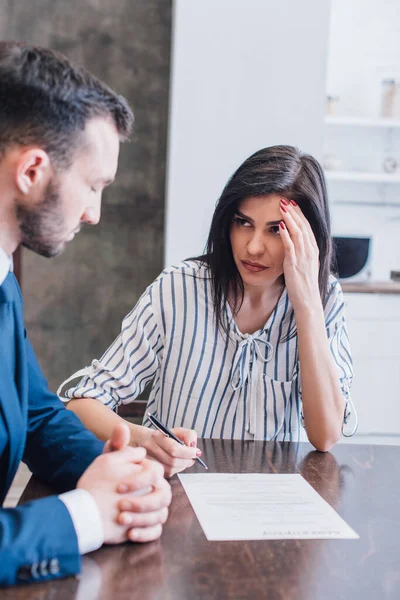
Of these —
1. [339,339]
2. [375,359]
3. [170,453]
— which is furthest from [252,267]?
[375,359]

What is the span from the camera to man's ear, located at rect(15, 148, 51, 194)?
3.25ft

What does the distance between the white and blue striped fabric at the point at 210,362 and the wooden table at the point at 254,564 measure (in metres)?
0.48

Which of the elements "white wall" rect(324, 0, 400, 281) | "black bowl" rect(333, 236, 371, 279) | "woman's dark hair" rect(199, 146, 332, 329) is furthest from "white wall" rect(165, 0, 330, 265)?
"woman's dark hair" rect(199, 146, 332, 329)

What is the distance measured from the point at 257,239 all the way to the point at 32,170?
0.74 metres

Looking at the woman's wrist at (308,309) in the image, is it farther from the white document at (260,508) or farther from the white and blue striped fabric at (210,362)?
the white document at (260,508)

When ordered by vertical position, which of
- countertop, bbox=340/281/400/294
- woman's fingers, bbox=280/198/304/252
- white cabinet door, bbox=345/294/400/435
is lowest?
white cabinet door, bbox=345/294/400/435

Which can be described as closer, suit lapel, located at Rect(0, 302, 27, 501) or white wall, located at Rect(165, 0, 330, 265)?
suit lapel, located at Rect(0, 302, 27, 501)

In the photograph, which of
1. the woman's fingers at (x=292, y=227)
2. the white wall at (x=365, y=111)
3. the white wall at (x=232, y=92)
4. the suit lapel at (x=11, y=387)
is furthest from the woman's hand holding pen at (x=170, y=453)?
the white wall at (x=365, y=111)

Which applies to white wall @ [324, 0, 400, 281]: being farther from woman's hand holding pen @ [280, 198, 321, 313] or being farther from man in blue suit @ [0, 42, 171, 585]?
man in blue suit @ [0, 42, 171, 585]

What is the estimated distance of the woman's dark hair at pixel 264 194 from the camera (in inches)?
64.6

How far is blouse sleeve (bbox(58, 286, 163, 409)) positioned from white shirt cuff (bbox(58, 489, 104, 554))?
0.61m

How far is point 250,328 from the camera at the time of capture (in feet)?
5.78

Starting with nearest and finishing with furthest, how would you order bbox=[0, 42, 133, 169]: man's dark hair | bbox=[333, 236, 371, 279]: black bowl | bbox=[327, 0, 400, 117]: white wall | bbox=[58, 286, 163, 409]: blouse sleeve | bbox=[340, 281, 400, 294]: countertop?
bbox=[0, 42, 133, 169]: man's dark hair, bbox=[58, 286, 163, 409]: blouse sleeve, bbox=[340, 281, 400, 294]: countertop, bbox=[333, 236, 371, 279]: black bowl, bbox=[327, 0, 400, 117]: white wall

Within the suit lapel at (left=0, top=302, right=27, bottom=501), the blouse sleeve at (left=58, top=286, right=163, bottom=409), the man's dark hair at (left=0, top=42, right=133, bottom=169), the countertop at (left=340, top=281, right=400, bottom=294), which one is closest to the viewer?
the man's dark hair at (left=0, top=42, right=133, bottom=169)
